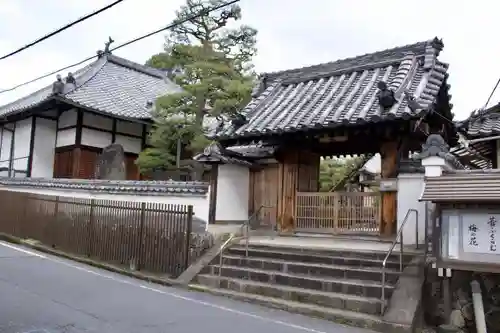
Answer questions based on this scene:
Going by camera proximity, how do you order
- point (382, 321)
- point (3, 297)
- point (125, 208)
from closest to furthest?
point (382, 321), point (3, 297), point (125, 208)

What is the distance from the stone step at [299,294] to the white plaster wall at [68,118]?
1486cm

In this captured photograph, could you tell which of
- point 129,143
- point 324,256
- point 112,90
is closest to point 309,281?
point 324,256

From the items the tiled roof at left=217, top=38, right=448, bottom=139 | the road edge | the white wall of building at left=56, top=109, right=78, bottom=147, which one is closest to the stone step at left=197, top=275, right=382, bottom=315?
the road edge

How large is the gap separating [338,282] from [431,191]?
2.63 m

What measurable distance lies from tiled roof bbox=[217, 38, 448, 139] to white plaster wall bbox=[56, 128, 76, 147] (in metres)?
10.6

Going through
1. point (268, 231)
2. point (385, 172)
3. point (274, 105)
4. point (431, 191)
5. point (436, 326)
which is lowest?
point (436, 326)

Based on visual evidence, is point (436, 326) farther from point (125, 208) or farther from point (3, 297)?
point (125, 208)

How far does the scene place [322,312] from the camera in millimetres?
8281

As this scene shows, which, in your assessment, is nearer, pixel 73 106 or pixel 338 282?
pixel 338 282

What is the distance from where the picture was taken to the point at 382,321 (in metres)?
7.55

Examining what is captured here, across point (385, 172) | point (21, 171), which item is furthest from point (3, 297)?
point (21, 171)

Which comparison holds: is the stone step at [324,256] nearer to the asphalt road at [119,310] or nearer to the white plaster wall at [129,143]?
the asphalt road at [119,310]

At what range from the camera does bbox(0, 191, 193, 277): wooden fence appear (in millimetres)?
11781

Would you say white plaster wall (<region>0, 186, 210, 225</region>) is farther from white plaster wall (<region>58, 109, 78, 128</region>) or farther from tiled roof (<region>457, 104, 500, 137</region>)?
tiled roof (<region>457, 104, 500, 137</region>)
